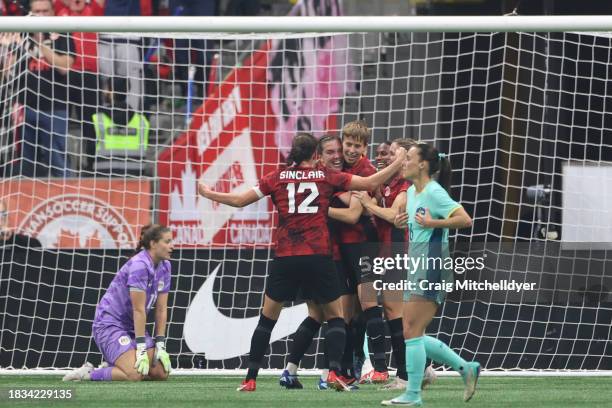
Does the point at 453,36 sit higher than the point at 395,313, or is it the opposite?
the point at 453,36

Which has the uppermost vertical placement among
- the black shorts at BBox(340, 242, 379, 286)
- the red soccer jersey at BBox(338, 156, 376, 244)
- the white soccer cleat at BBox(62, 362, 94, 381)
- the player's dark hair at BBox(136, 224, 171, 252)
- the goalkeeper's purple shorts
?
the red soccer jersey at BBox(338, 156, 376, 244)

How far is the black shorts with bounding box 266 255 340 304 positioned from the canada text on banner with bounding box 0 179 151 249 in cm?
373

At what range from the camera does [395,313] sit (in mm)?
10195

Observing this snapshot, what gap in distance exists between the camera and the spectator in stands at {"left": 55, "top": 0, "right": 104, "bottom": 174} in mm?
13602

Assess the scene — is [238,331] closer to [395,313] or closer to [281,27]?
[395,313]

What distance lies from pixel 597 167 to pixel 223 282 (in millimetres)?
3704

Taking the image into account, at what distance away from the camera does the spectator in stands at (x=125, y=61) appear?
543 inches

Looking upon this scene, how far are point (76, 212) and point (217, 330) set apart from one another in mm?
1845

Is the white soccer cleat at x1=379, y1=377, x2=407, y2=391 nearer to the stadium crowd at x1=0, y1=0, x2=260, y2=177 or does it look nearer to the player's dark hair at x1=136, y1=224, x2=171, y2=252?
the player's dark hair at x1=136, y1=224, x2=171, y2=252

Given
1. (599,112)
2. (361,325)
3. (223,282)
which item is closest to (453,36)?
(599,112)

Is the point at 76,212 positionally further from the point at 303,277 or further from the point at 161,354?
the point at 303,277

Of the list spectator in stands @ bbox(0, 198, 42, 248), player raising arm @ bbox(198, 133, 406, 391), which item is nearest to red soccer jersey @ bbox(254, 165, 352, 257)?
player raising arm @ bbox(198, 133, 406, 391)

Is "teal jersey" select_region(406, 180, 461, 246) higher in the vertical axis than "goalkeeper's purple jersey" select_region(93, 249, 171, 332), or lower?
higher

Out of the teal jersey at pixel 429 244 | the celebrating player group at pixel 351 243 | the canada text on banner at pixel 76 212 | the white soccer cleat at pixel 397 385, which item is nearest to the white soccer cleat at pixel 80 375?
the celebrating player group at pixel 351 243
